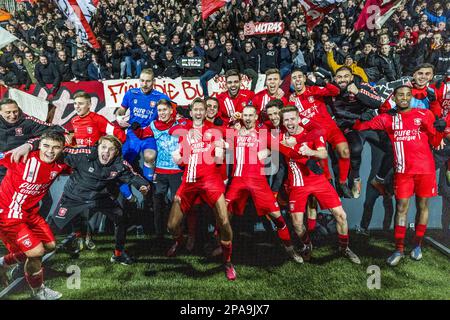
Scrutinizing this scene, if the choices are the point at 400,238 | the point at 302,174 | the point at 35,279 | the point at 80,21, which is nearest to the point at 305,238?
the point at 302,174

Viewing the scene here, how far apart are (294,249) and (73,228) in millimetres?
2442

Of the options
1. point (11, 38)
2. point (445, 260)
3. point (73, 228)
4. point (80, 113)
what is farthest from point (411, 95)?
point (11, 38)

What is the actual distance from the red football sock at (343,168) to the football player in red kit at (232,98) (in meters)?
1.26

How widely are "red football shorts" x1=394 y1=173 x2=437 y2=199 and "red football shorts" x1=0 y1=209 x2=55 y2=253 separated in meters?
3.72

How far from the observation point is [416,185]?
3449 millimetres

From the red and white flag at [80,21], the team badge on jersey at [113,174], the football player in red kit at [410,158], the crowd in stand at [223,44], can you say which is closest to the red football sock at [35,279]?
the team badge on jersey at [113,174]

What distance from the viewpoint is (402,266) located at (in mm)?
3334

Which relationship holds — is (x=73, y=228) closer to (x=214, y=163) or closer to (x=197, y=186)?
(x=197, y=186)

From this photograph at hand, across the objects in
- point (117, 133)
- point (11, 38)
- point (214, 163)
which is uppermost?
point (11, 38)

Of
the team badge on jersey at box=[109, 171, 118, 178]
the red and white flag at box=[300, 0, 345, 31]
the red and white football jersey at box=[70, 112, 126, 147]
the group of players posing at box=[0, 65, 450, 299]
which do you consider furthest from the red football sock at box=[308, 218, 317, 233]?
the red and white flag at box=[300, 0, 345, 31]

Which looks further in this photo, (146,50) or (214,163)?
(146,50)

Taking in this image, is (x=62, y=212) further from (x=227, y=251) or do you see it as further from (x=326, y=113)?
(x=326, y=113)

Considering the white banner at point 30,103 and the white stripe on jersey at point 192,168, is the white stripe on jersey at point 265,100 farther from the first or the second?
the white banner at point 30,103
